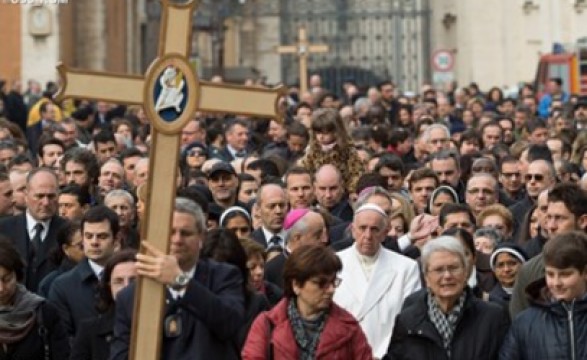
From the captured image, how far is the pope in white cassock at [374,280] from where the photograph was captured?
43.2 feet

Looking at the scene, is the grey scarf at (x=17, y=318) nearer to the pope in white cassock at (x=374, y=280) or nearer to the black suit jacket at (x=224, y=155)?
the pope in white cassock at (x=374, y=280)

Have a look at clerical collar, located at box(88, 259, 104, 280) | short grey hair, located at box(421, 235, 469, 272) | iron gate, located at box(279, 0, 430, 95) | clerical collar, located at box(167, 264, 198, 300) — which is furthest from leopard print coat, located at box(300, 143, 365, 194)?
iron gate, located at box(279, 0, 430, 95)

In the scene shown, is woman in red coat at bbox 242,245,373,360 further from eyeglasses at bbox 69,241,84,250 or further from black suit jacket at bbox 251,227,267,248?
black suit jacket at bbox 251,227,267,248

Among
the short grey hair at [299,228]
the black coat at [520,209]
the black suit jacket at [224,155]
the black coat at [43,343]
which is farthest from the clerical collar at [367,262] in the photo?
the black suit jacket at [224,155]

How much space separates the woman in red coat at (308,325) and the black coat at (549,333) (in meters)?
0.80

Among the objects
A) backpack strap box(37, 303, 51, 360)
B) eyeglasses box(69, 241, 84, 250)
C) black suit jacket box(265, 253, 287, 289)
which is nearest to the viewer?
backpack strap box(37, 303, 51, 360)

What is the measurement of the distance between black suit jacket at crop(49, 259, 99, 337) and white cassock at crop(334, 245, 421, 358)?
139 centimetres

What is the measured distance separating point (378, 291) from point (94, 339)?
1.65 metres

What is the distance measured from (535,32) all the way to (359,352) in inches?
1768

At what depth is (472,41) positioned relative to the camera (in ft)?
184

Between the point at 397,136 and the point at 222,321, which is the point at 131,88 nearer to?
the point at 222,321

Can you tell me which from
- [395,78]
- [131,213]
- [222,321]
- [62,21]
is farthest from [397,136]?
[395,78]

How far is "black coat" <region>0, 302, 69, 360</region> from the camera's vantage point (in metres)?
12.7

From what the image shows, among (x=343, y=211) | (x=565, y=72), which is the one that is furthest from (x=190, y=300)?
(x=565, y=72)
